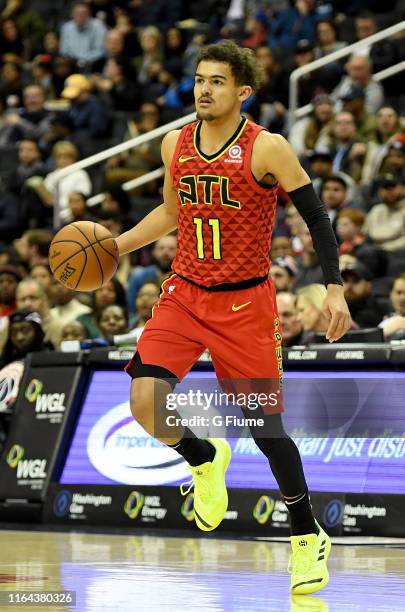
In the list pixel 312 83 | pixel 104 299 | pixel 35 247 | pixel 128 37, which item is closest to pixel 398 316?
pixel 104 299

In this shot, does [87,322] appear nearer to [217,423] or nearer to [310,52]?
[217,423]

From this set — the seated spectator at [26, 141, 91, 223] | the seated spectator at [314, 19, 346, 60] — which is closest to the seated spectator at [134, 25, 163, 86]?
the seated spectator at [26, 141, 91, 223]

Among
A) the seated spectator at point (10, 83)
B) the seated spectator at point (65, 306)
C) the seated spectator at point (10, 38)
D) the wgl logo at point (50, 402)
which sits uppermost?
the seated spectator at point (10, 38)

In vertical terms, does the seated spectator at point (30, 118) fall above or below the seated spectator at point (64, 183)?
above

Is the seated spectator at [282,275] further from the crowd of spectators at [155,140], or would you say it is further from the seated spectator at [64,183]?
the seated spectator at [64,183]

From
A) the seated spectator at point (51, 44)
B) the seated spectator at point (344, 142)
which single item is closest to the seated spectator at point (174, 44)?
the seated spectator at point (51, 44)

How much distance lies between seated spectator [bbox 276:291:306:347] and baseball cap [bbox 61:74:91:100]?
920 cm

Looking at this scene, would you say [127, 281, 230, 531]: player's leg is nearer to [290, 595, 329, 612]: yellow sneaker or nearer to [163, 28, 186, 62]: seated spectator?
[290, 595, 329, 612]: yellow sneaker

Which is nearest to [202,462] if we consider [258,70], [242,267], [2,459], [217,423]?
[242,267]

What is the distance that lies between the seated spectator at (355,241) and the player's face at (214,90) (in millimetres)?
6214

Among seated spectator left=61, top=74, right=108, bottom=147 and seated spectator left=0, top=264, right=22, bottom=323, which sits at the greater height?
seated spectator left=61, top=74, right=108, bottom=147

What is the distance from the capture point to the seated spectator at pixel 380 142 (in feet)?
48.2

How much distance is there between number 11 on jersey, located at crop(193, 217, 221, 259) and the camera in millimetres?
6816

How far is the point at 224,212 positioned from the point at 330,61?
344 inches
